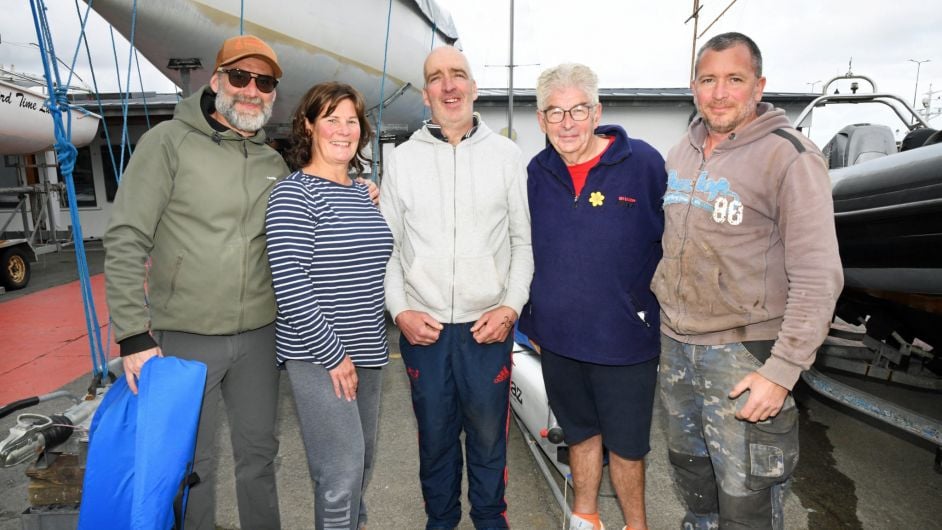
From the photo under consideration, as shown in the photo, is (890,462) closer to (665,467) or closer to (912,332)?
(912,332)

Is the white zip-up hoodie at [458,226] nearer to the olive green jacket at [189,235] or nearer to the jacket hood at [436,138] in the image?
the jacket hood at [436,138]

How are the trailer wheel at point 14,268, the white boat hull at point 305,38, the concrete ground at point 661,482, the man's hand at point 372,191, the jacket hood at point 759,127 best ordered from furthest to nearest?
the trailer wheel at point 14,268 → the white boat hull at point 305,38 → the concrete ground at point 661,482 → the man's hand at point 372,191 → the jacket hood at point 759,127

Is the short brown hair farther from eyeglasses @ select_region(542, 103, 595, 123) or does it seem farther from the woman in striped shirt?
eyeglasses @ select_region(542, 103, 595, 123)

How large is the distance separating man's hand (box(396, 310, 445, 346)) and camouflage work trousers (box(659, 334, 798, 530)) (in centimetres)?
92

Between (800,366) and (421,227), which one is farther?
(421,227)

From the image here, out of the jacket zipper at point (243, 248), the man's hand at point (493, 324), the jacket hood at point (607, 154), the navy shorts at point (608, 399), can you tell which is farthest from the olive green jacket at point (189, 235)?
the navy shorts at point (608, 399)

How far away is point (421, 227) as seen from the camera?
2.20 m

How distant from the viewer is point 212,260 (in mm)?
1974

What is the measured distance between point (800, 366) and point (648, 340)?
618mm

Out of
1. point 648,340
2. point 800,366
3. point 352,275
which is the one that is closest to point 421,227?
point 352,275

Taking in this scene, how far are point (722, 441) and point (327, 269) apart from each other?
1526mm

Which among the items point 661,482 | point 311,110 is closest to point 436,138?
point 311,110

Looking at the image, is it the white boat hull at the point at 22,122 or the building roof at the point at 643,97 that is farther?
the building roof at the point at 643,97

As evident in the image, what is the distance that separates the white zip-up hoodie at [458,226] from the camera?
7.15 feet
